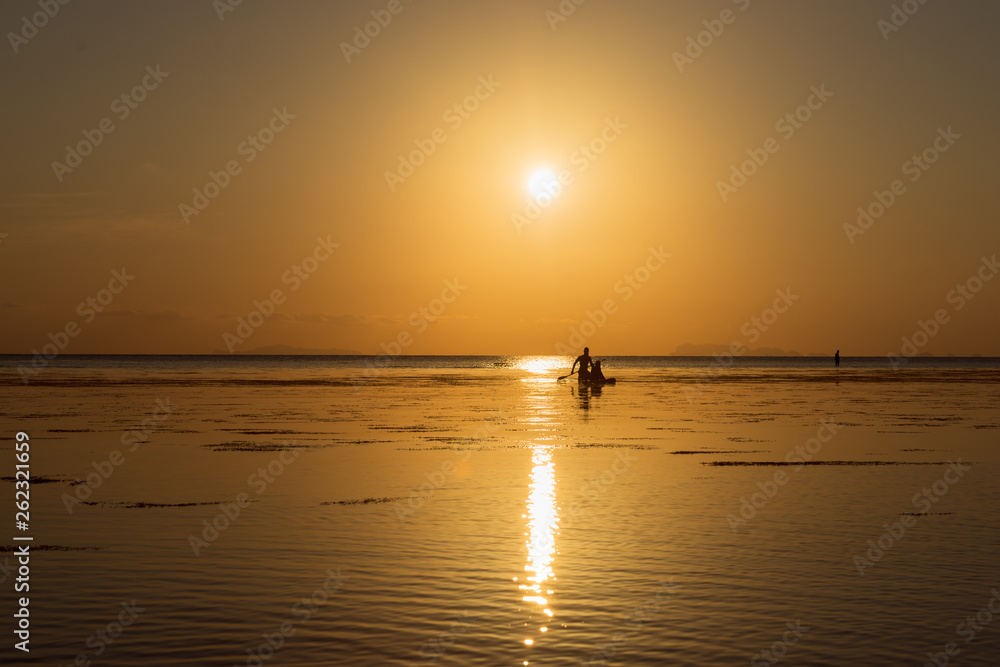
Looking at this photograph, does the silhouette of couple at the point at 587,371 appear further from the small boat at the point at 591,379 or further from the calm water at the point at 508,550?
the calm water at the point at 508,550

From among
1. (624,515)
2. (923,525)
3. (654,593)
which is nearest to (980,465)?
(923,525)

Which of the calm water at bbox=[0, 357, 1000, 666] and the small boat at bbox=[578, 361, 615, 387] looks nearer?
the calm water at bbox=[0, 357, 1000, 666]

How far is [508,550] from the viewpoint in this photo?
46.1ft

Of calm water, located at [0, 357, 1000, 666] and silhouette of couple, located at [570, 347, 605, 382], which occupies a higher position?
silhouette of couple, located at [570, 347, 605, 382]

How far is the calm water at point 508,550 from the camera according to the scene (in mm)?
9859

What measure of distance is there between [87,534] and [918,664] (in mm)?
11457

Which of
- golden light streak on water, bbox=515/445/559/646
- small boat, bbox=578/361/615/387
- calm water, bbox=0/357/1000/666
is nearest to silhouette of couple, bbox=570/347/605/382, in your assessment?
small boat, bbox=578/361/615/387

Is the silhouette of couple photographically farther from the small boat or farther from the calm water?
the calm water

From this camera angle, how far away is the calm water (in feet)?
32.3

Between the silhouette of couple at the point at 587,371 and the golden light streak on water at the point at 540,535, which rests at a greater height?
the silhouette of couple at the point at 587,371

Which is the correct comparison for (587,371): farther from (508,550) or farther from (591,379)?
(508,550)

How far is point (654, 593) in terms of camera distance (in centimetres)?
1163

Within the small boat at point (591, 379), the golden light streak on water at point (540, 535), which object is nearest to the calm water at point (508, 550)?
the golden light streak on water at point (540, 535)

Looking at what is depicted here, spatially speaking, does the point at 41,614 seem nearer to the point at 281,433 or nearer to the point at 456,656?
the point at 456,656
